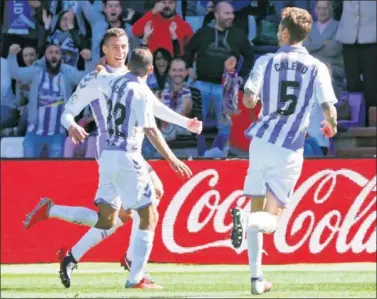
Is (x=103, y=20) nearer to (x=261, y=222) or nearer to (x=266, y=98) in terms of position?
(x=266, y=98)

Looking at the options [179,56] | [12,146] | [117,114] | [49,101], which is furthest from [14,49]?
[117,114]

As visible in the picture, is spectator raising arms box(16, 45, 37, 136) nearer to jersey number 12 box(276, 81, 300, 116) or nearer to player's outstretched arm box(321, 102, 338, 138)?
jersey number 12 box(276, 81, 300, 116)

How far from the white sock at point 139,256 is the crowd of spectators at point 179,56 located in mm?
5226

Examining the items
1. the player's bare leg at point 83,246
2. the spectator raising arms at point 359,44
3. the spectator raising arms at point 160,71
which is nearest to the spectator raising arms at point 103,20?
the spectator raising arms at point 160,71

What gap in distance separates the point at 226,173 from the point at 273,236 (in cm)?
82

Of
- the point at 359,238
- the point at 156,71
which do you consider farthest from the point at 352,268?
the point at 156,71

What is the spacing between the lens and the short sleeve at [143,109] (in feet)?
32.2

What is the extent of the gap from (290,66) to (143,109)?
1.22 metres

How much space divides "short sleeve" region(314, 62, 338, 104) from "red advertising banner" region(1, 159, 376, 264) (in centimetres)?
489

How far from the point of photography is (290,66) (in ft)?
30.2

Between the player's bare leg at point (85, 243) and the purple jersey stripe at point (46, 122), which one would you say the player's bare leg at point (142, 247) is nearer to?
the player's bare leg at point (85, 243)

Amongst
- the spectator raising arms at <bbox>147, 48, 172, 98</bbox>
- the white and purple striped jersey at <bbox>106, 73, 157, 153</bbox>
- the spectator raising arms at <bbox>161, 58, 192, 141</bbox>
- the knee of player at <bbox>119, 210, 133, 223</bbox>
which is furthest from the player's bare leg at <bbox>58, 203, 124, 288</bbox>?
the spectator raising arms at <bbox>147, 48, 172, 98</bbox>

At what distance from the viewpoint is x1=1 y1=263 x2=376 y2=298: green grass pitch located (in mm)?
10977

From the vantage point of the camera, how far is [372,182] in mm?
14227
